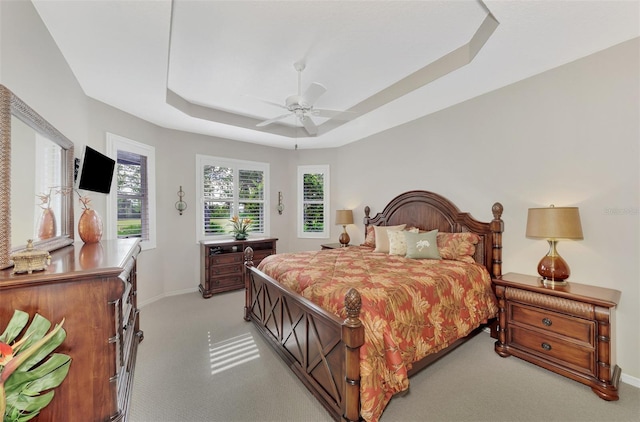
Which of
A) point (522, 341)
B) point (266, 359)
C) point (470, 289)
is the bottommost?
point (266, 359)

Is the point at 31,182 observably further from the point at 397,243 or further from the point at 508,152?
the point at 508,152

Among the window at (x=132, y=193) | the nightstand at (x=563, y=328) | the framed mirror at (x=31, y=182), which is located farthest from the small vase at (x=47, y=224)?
the nightstand at (x=563, y=328)

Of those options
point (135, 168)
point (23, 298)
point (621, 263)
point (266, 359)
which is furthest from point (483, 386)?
point (135, 168)

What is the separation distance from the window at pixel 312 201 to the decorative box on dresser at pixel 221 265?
125 cm

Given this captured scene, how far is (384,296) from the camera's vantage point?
76.8 inches

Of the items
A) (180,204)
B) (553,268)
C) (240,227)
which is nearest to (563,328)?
(553,268)

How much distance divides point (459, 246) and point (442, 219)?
0.56 metres

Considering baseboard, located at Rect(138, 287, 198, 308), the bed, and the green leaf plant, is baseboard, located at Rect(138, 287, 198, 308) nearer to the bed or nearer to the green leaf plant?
the bed

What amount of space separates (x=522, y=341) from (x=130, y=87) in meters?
5.02

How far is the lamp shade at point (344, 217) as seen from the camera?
201 inches

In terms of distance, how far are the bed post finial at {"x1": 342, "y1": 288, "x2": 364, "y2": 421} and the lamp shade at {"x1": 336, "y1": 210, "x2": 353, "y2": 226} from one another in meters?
3.44

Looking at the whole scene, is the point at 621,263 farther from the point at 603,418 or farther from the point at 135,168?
the point at 135,168

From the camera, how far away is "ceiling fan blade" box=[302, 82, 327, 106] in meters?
2.69

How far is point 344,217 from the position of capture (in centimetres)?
511
